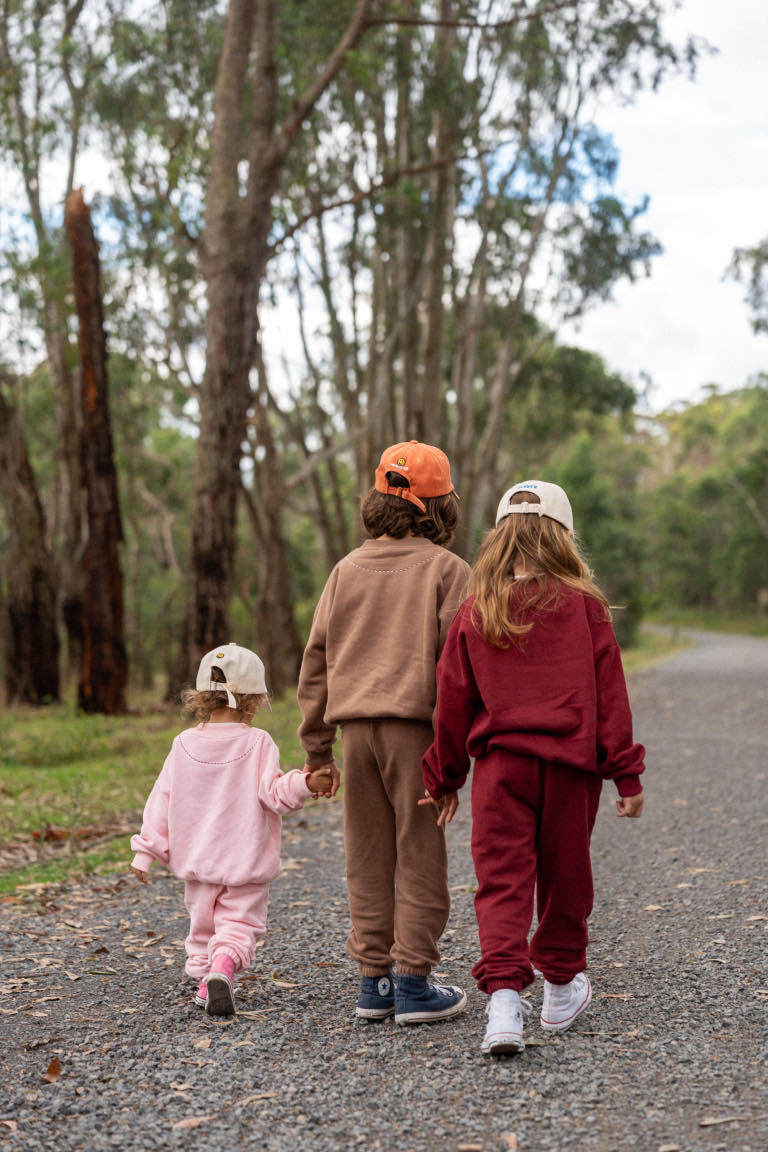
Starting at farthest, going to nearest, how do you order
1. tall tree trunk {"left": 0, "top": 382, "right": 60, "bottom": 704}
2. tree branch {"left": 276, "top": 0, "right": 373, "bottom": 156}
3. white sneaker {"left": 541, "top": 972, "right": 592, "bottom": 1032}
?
tall tree trunk {"left": 0, "top": 382, "right": 60, "bottom": 704} → tree branch {"left": 276, "top": 0, "right": 373, "bottom": 156} → white sneaker {"left": 541, "top": 972, "right": 592, "bottom": 1032}

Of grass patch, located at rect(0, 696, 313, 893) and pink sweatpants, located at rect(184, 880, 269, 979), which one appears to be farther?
grass patch, located at rect(0, 696, 313, 893)

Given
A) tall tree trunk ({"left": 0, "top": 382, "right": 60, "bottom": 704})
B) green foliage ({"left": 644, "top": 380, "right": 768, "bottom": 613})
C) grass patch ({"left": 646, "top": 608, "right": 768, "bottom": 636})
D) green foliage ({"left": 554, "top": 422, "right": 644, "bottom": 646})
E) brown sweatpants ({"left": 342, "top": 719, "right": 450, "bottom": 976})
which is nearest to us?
brown sweatpants ({"left": 342, "top": 719, "right": 450, "bottom": 976})

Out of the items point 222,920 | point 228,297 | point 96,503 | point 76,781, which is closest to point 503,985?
point 222,920

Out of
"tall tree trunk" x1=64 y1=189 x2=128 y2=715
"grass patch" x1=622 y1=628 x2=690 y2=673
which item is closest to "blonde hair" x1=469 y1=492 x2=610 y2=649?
"tall tree trunk" x1=64 y1=189 x2=128 y2=715

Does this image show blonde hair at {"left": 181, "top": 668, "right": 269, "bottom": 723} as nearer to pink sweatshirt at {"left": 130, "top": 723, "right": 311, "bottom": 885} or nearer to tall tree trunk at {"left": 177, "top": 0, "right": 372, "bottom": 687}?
pink sweatshirt at {"left": 130, "top": 723, "right": 311, "bottom": 885}

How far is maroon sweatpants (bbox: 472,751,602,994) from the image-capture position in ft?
11.2

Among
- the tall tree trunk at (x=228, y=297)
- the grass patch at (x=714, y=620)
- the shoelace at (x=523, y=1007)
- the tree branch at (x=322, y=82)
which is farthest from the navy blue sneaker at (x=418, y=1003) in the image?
the grass patch at (x=714, y=620)

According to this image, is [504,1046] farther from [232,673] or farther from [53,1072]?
[232,673]

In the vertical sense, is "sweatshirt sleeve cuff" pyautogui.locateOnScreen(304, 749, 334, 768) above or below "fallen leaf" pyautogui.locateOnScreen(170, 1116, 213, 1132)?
above

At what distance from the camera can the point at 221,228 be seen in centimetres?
1303

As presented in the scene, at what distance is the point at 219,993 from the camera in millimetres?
3725

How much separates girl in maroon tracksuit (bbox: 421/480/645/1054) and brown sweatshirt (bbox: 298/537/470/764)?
0.15 metres

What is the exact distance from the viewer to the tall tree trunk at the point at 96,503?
15.2 m

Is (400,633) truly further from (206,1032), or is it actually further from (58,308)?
(58,308)
